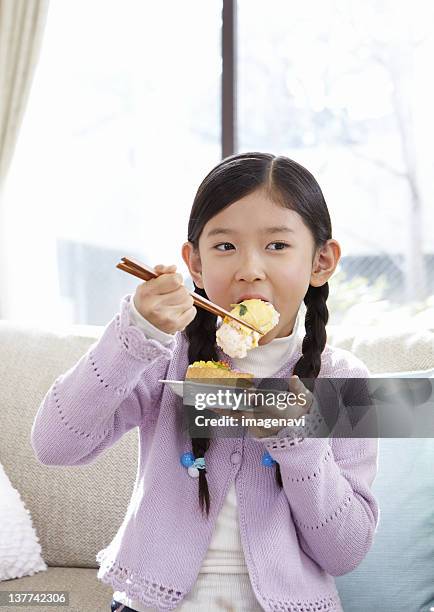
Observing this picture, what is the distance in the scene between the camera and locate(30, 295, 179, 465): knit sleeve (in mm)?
1039

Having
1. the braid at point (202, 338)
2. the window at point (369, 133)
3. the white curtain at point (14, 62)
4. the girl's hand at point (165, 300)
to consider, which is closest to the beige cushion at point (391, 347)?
the braid at point (202, 338)

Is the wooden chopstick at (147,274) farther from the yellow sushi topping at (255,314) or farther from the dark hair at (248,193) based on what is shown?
the dark hair at (248,193)

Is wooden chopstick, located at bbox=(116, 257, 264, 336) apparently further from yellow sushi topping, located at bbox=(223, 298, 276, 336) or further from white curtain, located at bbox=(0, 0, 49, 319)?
white curtain, located at bbox=(0, 0, 49, 319)

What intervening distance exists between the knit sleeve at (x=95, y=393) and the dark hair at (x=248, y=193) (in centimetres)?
15

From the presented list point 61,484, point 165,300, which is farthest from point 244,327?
point 61,484

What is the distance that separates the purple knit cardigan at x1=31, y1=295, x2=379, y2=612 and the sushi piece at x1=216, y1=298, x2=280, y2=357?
8cm

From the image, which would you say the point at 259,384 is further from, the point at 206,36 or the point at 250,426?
the point at 206,36

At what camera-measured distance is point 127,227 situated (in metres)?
3.34

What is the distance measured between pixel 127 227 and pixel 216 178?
2.19 metres

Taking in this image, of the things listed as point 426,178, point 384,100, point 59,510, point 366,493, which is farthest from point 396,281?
point 366,493

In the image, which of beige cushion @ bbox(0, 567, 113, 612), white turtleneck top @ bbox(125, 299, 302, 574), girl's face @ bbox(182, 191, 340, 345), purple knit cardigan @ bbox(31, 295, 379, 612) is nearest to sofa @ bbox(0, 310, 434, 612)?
beige cushion @ bbox(0, 567, 113, 612)

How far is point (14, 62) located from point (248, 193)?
221 cm

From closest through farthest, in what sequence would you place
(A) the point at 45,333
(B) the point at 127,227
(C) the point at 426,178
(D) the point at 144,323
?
1. (D) the point at 144,323
2. (A) the point at 45,333
3. (C) the point at 426,178
4. (B) the point at 127,227

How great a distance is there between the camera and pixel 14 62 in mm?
3088
